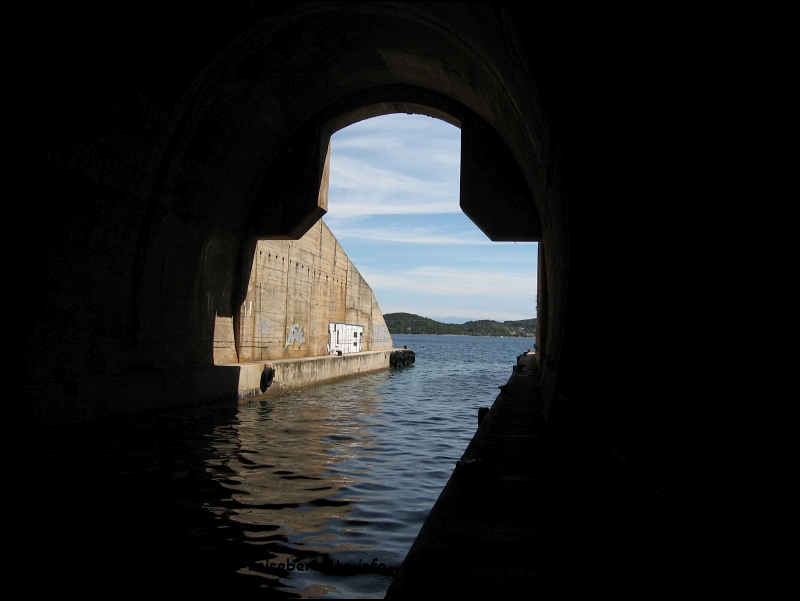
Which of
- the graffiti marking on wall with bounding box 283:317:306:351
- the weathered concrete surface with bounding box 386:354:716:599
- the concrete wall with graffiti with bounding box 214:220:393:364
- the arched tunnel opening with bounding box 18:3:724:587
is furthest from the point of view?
the graffiti marking on wall with bounding box 283:317:306:351

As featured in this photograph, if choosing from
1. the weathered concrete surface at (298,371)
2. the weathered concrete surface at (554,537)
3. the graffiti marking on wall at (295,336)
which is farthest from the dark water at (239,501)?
the graffiti marking on wall at (295,336)

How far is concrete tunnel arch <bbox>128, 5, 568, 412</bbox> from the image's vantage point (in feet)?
43.4

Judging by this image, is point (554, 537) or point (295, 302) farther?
point (295, 302)

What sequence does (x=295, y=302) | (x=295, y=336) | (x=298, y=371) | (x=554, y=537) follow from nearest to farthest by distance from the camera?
1. (x=554, y=537)
2. (x=298, y=371)
3. (x=295, y=302)
4. (x=295, y=336)

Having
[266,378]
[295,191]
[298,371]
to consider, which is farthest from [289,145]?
[298,371]

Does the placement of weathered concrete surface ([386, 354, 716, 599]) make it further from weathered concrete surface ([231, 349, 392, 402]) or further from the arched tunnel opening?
weathered concrete surface ([231, 349, 392, 402])

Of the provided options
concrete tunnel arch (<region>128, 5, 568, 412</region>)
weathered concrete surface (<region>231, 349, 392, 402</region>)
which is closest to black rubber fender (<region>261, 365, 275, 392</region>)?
weathered concrete surface (<region>231, 349, 392, 402</region>)

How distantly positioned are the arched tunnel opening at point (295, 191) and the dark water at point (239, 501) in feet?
2.69

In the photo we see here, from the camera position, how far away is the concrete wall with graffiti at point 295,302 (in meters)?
20.7

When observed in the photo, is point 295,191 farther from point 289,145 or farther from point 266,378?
point 266,378

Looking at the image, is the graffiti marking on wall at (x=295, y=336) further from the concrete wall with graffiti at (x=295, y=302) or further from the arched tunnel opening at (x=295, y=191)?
the arched tunnel opening at (x=295, y=191)

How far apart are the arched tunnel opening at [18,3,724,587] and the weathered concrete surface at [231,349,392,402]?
139 centimetres

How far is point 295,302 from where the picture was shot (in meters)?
25.0

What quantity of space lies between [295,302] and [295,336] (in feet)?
4.71
